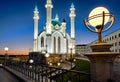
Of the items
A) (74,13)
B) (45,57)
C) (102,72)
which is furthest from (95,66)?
(74,13)

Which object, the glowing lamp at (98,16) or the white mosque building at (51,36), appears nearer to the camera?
the glowing lamp at (98,16)

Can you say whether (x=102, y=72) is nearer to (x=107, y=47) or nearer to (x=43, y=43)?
(x=107, y=47)

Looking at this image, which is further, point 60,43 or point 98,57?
point 60,43

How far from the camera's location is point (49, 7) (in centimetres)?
7481

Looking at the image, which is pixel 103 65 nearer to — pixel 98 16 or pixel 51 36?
pixel 98 16

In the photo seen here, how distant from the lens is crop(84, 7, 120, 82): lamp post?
13.9ft

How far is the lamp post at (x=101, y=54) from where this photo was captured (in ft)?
13.9

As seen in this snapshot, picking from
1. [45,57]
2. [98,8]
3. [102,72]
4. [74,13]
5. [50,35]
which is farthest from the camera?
[74,13]

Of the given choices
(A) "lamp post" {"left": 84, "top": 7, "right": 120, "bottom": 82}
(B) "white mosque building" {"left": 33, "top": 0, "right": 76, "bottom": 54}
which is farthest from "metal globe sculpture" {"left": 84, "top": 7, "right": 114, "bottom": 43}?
(B) "white mosque building" {"left": 33, "top": 0, "right": 76, "bottom": 54}

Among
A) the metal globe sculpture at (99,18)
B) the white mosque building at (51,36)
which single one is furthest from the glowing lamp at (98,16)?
the white mosque building at (51,36)

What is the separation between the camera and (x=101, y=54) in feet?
13.9

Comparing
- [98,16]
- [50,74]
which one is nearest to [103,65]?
[98,16]

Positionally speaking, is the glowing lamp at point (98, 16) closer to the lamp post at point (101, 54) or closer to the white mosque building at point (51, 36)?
the lamp post at point (101, 54)

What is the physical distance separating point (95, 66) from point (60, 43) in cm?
7646
